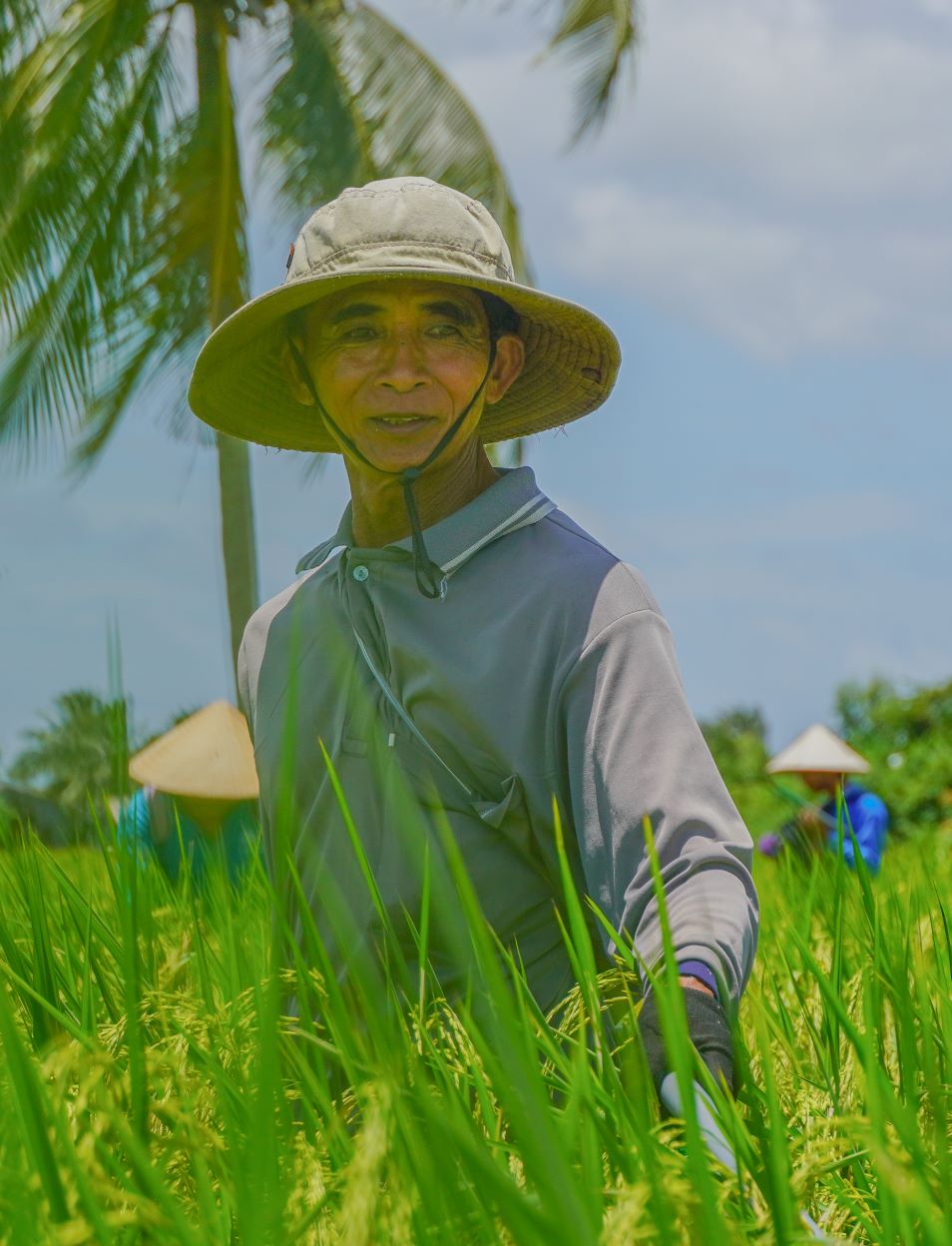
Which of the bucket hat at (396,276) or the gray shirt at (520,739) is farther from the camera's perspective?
the bucket hat at (396,276)

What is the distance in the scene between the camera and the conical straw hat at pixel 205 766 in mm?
3809

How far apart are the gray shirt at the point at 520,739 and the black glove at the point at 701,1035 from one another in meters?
0.10

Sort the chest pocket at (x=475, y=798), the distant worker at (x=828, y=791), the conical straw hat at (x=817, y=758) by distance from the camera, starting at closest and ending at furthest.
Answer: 1. the chest pocket at (x=475, y=798)
2. the distant worker at (x=828, y=791)
3. the conical straw hat at (x=817, y=758)

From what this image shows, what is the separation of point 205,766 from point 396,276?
8.09 feet

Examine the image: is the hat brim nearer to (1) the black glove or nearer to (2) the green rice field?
(2) the green rice field

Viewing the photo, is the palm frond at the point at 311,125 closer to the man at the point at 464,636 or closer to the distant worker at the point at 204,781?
the distant worker at the point at 204,781

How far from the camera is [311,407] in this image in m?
2.06

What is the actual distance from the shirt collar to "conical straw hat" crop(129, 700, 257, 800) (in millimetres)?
2163

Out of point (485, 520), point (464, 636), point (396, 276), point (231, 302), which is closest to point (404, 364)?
point (396, 276)

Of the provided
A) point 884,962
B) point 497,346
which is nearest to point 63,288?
point 497,346

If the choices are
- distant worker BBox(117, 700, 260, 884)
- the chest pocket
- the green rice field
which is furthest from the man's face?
distant worker BBox(117, 700, 260, 884)

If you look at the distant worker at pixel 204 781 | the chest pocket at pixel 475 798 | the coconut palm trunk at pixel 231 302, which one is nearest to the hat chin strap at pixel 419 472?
the chest pocket at pixel 475 798

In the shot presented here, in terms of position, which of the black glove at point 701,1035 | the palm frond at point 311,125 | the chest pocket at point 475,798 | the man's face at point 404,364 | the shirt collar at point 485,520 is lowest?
the black glove at point 701,1035

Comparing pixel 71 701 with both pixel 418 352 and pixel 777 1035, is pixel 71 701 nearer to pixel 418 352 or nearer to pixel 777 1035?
pixel 418 352
